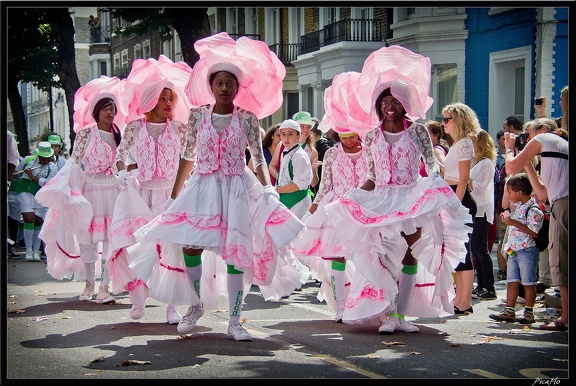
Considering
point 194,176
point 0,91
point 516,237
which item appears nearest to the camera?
point 0,91

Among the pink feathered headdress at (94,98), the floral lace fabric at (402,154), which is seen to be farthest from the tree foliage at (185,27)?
the floral lace fabric at (402,154)

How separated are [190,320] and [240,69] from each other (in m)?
2.15

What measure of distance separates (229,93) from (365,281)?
1.98 meters

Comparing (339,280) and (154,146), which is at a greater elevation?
(154,146)

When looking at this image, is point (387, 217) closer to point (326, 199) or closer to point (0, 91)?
point (326, 199)

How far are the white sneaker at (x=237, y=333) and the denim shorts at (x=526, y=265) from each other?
2.88 meters

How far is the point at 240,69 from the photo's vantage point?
346 inches

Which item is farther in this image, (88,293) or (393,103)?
(88,293)

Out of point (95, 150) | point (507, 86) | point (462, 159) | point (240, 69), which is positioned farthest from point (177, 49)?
point (240, 69)

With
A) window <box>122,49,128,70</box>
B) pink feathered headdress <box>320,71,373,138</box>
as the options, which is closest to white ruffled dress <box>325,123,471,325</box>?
pink feathered headdress <box>320,71,373,138</box>

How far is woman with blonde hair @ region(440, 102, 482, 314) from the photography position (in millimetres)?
10711

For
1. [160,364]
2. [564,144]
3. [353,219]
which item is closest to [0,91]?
[160,364]

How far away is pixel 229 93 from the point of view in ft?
28.4

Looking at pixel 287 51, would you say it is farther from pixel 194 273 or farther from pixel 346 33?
pixel 194 273
